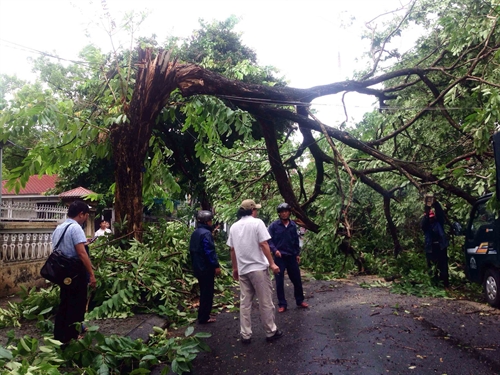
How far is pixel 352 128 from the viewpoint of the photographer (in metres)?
15.8

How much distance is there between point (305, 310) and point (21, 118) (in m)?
5.25

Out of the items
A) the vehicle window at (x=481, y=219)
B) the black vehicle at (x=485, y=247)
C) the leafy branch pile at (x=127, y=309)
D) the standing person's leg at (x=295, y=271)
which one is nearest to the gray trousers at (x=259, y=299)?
the leafy branch pile at (x=127, y=309)

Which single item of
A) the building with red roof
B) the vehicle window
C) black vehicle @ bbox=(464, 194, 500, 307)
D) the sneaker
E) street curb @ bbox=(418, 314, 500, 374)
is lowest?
street curb @ bbox=(418, 314, 500, 374)

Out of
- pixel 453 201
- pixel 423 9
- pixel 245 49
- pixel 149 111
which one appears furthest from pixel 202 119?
pixel 245 49

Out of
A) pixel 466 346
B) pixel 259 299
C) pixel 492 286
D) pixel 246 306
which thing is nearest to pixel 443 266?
pixel 492 286

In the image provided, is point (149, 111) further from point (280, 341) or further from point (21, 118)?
point (280, 341)

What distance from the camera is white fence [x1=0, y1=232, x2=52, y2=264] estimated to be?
8.67 meters

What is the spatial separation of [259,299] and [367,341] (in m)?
1.34

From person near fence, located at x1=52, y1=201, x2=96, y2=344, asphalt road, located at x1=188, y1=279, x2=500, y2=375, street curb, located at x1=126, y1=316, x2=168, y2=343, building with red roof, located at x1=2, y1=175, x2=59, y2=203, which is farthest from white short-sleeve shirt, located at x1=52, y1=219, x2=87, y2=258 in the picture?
building with red roof, located at x1=2, y1=175, x2=59, y2=203

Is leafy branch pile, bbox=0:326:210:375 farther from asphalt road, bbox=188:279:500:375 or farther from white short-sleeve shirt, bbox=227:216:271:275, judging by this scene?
white short-sleeve shirt, bbox=227:216:271:275

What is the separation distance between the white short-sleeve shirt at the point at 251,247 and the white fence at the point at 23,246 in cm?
473

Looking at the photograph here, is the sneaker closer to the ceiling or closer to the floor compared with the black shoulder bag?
closer to the floor

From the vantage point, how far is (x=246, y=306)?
19.6 ft

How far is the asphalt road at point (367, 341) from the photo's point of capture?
4.77 meters
